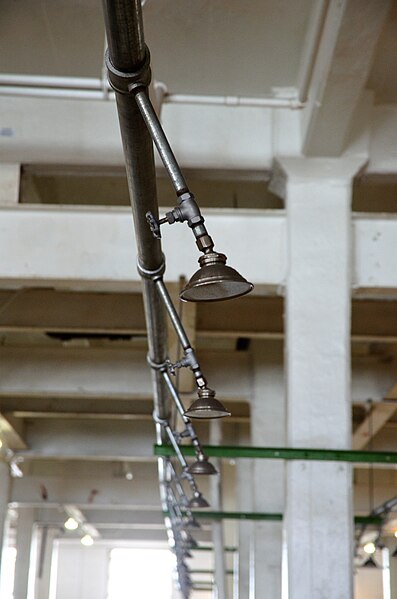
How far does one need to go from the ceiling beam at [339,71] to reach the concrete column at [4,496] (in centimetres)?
1031

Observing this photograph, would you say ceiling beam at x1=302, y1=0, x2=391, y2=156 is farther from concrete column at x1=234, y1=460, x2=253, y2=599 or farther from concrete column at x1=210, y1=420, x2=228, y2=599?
concrete column at x1=234, y1=460, x2=253, y2=599

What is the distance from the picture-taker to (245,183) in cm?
951

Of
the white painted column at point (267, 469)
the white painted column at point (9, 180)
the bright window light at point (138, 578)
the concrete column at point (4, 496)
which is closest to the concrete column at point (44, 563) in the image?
the bright window light at point (138, 578)

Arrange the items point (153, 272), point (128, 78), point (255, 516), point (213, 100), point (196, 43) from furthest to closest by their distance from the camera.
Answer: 1. point (255, 516)
2. point (196, 43)
3. point (213, 100)
4. point (153, 272)
5. point (128, 78)

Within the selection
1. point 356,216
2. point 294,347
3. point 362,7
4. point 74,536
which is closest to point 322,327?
point 294,347

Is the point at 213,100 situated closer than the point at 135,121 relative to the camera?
No

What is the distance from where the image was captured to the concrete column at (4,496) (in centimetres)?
1571

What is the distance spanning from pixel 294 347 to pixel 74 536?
81.7 ft

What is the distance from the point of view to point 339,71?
6320 millimetres

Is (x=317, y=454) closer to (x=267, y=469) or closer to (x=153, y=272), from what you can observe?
(x=153, y=272)

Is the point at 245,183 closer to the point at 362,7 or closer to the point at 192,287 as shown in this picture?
the point at 362,7

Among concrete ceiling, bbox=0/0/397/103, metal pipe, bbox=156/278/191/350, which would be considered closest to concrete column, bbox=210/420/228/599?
Answer: concrete ceiling, bbox=0/0/397/103

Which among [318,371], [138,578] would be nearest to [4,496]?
[318,371]

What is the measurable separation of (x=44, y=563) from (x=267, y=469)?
1637 centimetres
